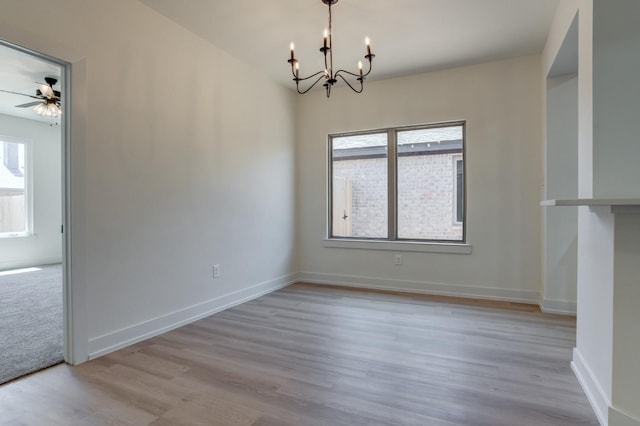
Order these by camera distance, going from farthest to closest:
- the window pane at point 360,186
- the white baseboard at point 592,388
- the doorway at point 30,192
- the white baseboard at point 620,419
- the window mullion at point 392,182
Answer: the window pane at point 360,186 < the window mullion at point 392,182 < the doorway at point 30,192 < the white baseboard at point 592,388 < the white baseboard at point 620,419

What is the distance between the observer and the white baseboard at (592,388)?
167 centimetres

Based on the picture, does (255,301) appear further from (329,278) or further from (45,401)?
(45,401)

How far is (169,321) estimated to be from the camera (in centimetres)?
305

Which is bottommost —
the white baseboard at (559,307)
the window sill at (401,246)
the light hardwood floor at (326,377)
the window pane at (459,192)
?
the light hardwood floor at (326,377)

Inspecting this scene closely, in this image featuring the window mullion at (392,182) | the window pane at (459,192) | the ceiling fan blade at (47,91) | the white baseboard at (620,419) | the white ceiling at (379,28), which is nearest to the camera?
the white baseboard at (620,419)

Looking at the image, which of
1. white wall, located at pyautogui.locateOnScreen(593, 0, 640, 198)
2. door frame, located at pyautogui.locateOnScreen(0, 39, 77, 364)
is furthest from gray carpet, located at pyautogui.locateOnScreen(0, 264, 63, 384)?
white wall, located at pyautogui.locateOnScreen(593, 0, 640, 198)

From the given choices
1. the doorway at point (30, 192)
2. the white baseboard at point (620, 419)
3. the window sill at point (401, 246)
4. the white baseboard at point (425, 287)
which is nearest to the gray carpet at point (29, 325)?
the doorway at point (30, 192)

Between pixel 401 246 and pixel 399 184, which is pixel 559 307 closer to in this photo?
pixel 401 246

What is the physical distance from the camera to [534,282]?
3783 millimetres

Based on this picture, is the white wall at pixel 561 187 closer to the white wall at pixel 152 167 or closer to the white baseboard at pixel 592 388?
the white baseboard at pixel 592 388

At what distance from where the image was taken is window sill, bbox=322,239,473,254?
4121 mm

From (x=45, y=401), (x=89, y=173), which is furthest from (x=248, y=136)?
(x=45, y=401)

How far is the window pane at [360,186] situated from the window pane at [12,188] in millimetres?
5736

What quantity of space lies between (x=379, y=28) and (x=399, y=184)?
1963 millimetres
